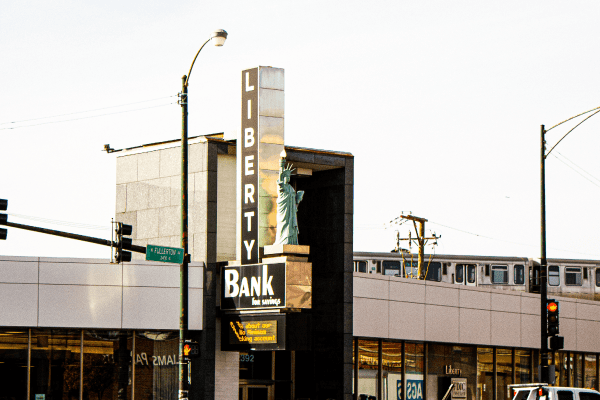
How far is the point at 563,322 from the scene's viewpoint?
36.8 m

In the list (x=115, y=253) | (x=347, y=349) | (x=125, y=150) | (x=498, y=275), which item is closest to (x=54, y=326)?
(x=115, y=253)

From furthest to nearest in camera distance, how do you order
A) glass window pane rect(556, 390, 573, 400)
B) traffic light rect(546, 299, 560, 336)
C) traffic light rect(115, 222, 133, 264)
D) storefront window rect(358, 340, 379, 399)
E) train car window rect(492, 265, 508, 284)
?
train car window rect(492, 265, 508, 284)
storefront window rect(358, 340, 379, 399)
traffic light rect(546, 299, 560, 336)
glass window pane rect(556, 390, 573, 400)
traffic light rect(115, 222, 133, 264)

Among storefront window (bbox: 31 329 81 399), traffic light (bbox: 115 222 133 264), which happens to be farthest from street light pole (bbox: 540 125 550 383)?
storefront window (bbox: 31 329 81 399)

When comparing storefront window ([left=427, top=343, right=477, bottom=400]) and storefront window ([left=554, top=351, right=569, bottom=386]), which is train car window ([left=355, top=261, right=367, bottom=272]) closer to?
storefront window ([left=554, top=351, right=569, bottom=386])

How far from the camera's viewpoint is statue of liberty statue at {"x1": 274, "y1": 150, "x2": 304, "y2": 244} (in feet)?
79.7

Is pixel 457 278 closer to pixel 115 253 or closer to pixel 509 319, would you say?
pixel 509 319

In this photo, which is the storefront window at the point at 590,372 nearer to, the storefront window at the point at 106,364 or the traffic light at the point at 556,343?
the traffic light at the point at 556,343

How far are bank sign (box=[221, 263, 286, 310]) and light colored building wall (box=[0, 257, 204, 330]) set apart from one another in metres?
0.94

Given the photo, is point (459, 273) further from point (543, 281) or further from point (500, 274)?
point (543, 281)

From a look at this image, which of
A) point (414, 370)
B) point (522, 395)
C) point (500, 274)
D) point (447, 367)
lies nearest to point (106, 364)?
point (522, 395)

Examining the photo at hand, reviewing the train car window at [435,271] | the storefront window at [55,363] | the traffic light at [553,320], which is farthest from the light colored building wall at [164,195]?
the train car window at [435,271]

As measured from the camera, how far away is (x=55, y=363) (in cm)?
2353

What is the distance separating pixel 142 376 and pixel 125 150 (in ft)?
23.9

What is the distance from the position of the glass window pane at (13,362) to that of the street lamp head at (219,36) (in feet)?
31.8
